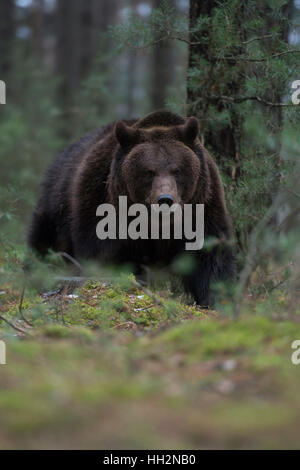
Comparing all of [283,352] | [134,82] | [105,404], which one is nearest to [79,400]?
[105,404]

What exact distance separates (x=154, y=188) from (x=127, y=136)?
81cm

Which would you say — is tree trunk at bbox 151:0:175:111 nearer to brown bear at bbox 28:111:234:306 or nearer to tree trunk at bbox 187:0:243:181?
tree trunk at bbox 187:0:243:181

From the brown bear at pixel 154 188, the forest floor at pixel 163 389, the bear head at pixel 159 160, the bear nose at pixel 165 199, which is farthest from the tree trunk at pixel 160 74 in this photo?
the forest floor at pixel 163 389

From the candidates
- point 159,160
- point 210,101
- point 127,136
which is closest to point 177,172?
point 159,160

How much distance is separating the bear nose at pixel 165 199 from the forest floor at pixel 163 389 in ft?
7.69

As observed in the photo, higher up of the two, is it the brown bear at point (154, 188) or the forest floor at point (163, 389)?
the brown bear at point (154, 188)

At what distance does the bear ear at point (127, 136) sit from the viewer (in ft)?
23.9

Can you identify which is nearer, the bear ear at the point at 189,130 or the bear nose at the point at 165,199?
the bear nose at the point at 165,199

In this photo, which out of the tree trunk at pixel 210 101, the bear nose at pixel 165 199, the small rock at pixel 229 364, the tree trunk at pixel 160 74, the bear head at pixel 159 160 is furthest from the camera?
the tree trunk at pixel 160 74

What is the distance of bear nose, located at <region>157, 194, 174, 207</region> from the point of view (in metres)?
6.57

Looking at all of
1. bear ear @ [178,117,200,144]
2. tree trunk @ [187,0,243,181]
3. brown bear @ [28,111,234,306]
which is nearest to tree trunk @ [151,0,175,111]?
tree trunk @ [187,0,243,181]

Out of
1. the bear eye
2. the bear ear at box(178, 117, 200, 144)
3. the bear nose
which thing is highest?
the bear ear at box(178, 117, 200, 144)

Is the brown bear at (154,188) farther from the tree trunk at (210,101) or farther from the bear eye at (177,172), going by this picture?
the tree trunk at (210,101)

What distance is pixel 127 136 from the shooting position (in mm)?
7316
